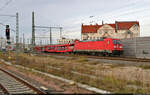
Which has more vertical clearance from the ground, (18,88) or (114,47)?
(114,47)

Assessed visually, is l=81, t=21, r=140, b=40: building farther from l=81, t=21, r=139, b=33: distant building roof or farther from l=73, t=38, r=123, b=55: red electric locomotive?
l=73, t=38, r=123, b=55: red electric locomotive

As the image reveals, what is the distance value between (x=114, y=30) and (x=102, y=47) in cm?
5502

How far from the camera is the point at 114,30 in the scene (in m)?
82.1

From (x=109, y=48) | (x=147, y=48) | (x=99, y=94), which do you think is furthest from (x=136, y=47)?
(x=99, y=94)

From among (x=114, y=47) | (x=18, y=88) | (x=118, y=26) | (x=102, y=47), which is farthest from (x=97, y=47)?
(x=118, y=26)

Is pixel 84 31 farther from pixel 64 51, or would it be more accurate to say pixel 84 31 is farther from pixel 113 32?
pixel 64 51

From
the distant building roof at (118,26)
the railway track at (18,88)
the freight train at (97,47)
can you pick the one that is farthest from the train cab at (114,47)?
the distant building roof at (118,26)

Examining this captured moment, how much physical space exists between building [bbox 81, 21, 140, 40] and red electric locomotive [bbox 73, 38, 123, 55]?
4593 centimetres

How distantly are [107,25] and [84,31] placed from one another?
1236 cm

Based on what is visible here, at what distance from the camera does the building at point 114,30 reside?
80.9 metres

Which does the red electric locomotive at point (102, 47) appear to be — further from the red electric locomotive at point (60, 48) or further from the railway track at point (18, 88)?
the railway track at point (18, 88)

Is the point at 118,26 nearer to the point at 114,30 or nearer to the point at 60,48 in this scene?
the point at 114,30

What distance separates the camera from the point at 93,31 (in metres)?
88.1

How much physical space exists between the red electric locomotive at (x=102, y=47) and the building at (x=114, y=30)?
1808 inches
